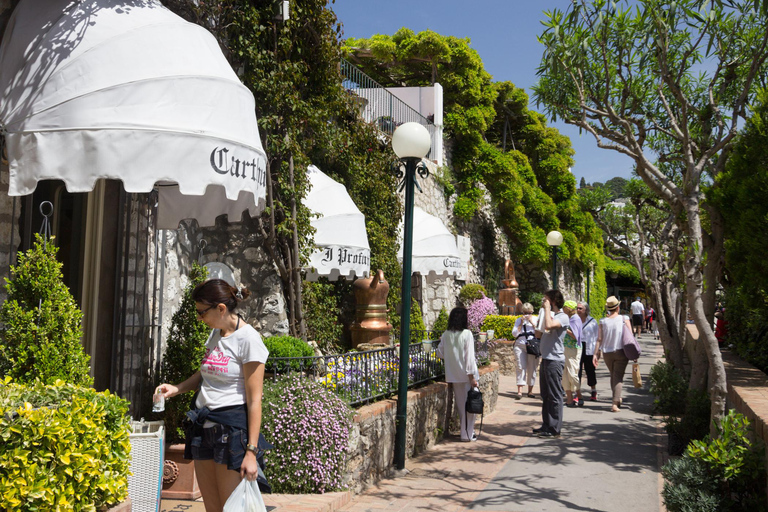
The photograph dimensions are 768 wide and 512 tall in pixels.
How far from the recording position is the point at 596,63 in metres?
8.27

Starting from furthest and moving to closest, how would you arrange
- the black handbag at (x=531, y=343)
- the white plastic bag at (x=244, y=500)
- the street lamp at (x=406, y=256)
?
the black handbag at (x=531, y=343) → the street lamp at (x=406, y=256) → the white plastic bag at (x=244, y=500)

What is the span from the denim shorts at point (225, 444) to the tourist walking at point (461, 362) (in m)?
5.05

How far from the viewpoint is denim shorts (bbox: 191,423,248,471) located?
11.2ft

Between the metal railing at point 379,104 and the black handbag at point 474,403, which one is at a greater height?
the metal railing at point 379,104

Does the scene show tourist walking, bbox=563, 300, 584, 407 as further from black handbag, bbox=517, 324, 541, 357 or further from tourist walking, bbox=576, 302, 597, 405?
black handbag, bbox=517, 324, 541, 357

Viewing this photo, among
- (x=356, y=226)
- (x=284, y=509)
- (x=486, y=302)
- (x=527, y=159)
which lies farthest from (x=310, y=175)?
(x=527, y=159)

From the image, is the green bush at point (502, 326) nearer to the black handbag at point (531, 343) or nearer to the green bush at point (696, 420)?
the black handbag at point (531, 343)

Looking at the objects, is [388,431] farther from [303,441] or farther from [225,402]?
[225,402]

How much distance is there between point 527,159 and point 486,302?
24.4 feet

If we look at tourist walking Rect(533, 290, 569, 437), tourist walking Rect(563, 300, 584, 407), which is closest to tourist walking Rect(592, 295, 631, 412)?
tourist walking Rect(563, 300, 584, 407)

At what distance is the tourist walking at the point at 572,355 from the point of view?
1052cm

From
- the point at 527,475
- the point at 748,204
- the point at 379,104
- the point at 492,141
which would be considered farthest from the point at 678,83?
the point at 492,141

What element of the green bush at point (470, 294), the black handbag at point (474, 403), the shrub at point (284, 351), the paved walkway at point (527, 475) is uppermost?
the green bush at point (470, 294)

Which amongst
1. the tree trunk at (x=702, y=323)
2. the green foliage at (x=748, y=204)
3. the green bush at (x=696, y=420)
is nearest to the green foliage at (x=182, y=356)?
the tree trunk at (x=702, y=323)
